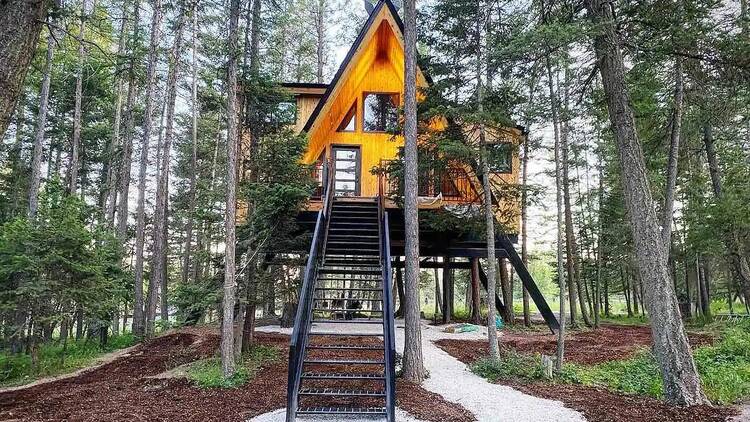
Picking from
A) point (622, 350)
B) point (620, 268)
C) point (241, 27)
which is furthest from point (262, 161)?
point (620, 268)

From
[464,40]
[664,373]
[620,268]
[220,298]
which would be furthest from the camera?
[620,268]

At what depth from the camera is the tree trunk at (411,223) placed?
735 centimetres

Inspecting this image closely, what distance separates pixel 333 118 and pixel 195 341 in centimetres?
819

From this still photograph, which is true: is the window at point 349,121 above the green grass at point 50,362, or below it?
above

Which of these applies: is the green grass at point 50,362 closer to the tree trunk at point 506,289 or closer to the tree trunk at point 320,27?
the tree trunk at point 506,289

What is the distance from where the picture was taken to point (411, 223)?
7754 mm

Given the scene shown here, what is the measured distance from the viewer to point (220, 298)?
27.0 ft

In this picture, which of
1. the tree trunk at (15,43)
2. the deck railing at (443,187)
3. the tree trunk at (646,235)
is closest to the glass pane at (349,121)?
the deck railing at (443,187)

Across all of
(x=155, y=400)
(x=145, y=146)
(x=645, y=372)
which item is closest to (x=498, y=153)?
(x=645, y=372)

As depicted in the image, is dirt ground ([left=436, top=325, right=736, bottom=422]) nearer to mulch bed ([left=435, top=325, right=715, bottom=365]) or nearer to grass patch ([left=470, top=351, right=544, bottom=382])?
mulch bed ([left=435, top=325, right=715, bottom=365])

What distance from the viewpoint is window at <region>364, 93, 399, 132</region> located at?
14656 millimetres

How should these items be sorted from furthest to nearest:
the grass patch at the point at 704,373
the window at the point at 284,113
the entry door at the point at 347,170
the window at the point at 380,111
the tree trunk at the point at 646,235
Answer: the window at the point at 380,111 → the entry door at the point at 347,170 → the window at the point at 284,113 → the grass patch at the point at 704,373 → the tree trunk at the point at 646,235

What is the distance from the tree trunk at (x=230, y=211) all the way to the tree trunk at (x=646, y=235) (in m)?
6.10

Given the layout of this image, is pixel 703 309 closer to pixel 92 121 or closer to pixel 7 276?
pixel 7 276
